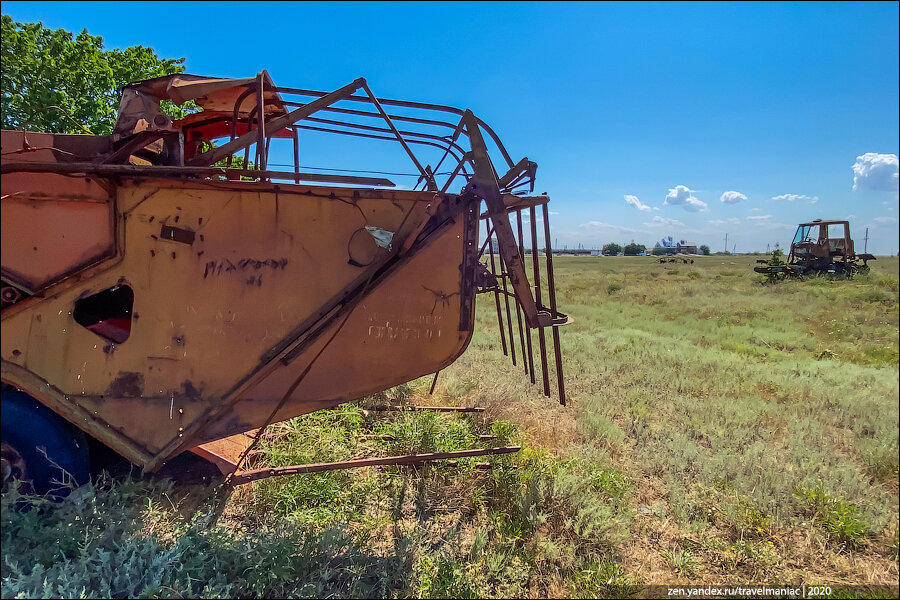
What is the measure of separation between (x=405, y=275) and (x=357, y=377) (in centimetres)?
79

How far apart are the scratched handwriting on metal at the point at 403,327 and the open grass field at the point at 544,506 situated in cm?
139

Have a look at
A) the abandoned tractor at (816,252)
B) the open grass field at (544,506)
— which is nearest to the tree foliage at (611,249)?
the abandoned tractor at (816,252)

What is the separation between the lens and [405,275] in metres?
2.95

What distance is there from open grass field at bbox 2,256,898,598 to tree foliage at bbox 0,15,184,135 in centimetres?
525

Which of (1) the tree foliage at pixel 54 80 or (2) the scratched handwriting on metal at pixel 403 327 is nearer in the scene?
(2) the scratched handwriting on metal at pixel 403 327

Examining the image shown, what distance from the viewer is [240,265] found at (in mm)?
2734

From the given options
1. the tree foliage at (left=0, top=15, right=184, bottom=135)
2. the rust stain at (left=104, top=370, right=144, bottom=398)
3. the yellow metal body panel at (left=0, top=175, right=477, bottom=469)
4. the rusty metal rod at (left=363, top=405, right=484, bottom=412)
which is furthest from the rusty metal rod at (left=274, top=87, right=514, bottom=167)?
the tree foliage at (left=0, top=15, right=184, bottom=135)

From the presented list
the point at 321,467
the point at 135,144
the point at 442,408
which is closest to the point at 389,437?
the point at 442,408

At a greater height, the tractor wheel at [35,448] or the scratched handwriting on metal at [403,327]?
the scratched handwriting on metal at [403,327]

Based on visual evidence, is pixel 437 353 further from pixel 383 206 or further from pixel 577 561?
pixel 577 561

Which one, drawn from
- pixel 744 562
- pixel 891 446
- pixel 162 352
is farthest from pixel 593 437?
pixel 162 352

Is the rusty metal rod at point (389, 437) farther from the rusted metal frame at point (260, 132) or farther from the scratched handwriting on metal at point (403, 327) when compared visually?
the rusted metal frame at point (260, 132)

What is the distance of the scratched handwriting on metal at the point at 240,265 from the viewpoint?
2.71m

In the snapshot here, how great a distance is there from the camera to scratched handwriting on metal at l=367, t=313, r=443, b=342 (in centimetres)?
295
